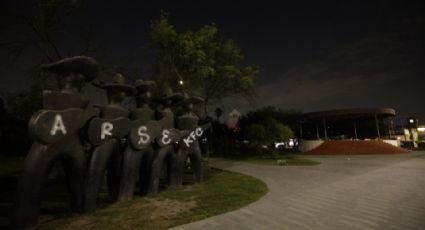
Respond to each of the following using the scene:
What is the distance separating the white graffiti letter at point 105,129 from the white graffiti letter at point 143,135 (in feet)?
3.12

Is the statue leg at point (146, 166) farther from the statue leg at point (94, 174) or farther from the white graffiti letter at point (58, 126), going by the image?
the white graffiti letter at point (58, 126)

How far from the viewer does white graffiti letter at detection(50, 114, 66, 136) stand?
207 inches

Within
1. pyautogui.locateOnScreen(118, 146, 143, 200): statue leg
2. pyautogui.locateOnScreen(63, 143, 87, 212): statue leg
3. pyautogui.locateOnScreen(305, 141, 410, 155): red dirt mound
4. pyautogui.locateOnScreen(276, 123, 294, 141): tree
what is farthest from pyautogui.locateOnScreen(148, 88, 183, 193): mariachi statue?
pyautogui.locateOnScreen(305, 141, 410, 155): red dirt mound

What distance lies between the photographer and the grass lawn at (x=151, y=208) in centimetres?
513

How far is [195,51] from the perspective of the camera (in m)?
17.6

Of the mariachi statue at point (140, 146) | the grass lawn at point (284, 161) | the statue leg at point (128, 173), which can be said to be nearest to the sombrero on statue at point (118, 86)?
the mariachi statue at point (140, 146)

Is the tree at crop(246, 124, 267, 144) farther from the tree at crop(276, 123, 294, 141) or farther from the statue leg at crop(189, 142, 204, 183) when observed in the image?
the statue leg at crop(189, 142, 204, 183)

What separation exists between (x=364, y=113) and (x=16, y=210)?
3977 cm

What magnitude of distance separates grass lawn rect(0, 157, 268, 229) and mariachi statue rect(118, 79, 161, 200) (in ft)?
1.72

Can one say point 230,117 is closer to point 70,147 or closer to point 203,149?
point 203,149

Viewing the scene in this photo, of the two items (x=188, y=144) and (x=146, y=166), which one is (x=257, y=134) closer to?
(x=188, y=144)

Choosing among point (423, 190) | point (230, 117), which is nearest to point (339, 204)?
point (423, 190)

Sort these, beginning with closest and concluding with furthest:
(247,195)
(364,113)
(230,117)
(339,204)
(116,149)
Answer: (339,204), (116,149), (247,195), (230,117), (364,113)

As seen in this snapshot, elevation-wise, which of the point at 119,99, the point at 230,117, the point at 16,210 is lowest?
the point at 16,210
